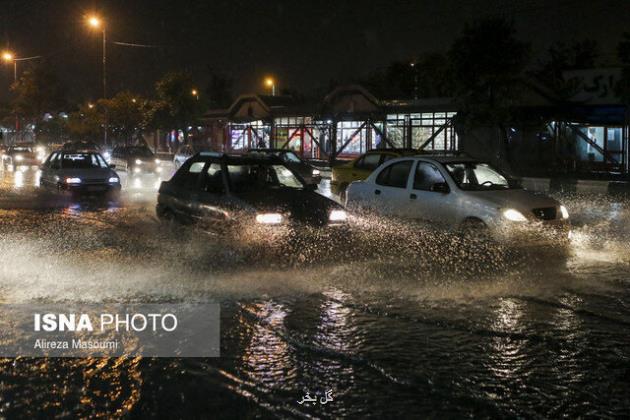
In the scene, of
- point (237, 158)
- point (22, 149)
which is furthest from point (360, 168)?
point (22, 149)

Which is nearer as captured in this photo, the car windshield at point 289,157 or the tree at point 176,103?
the car windshield at point 289,157

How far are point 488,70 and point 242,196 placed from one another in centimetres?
2349

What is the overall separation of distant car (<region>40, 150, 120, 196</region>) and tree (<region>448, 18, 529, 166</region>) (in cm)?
1688

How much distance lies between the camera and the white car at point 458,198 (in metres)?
10.5

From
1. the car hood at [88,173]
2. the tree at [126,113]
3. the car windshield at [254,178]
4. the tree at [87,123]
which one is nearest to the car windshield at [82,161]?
the car hood at [88,173]

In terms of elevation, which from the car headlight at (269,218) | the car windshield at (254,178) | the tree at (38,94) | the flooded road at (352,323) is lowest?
the flooded road at (352,323)

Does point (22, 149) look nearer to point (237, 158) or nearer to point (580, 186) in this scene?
point (580, 186)

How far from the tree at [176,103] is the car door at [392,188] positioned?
4940cm

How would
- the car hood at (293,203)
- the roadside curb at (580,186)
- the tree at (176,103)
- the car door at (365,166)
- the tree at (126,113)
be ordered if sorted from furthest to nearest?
the tree at (126,113) < the tree at (176,103) < the roadside curb at (580,186) < the car door at (365,166) < the car hood at (293,203)

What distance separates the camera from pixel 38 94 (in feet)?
328

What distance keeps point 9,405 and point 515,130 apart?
117ft

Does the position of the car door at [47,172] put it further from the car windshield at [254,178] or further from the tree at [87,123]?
the tree at [87,123]

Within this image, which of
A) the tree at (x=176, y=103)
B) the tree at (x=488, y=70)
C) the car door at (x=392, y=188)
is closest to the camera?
the car door at (x=392, y=188)

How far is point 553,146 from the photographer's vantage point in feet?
120
